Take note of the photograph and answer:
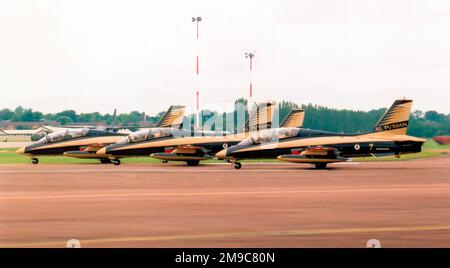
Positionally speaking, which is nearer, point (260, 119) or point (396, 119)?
point (396, 119)

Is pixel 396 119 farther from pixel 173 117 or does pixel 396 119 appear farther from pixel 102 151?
pixel 102 151

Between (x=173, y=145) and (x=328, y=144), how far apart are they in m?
11.1

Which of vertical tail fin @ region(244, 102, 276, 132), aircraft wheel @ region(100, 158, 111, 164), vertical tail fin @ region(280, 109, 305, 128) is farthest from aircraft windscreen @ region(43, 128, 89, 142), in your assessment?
vertical tail fin @ region(280, 109, 305, 128)

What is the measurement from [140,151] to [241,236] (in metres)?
39.1

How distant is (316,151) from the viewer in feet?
162

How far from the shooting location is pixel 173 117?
198ft

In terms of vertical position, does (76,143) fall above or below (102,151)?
above

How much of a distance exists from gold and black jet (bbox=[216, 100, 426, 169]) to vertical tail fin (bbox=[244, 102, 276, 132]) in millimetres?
8696

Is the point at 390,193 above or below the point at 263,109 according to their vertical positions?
below

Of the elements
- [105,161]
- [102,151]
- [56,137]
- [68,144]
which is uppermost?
[56,137]

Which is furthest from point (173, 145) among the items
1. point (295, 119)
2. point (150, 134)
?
point (295, 119)

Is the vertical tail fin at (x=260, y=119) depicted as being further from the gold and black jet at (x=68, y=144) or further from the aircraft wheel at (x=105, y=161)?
the aircraft wheel at (x=105, y=161)
